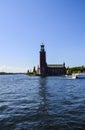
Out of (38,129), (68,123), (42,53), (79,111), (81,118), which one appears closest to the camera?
(38,129)

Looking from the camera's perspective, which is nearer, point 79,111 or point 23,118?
point 23,118

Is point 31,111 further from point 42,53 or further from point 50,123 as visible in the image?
point 42,53

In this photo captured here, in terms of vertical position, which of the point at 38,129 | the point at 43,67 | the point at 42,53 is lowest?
the point at 38,129

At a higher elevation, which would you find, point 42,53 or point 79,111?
point 42,53

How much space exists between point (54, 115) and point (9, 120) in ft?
12.3

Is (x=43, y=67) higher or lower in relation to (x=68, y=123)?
higher

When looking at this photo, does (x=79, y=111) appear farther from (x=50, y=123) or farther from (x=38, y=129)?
(x=38, y=129)

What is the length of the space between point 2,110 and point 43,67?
168 metres

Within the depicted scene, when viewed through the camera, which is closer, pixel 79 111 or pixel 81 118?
pixel 81 118

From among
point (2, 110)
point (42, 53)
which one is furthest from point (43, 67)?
point (2, 110)

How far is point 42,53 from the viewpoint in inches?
7239

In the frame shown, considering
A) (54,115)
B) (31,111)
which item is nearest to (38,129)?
(54,115)

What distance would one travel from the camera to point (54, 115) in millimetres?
17641

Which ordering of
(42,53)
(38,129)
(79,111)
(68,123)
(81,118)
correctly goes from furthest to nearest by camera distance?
(42,53) < (79,111) < (81,118) < (68,123) < (38,129)
